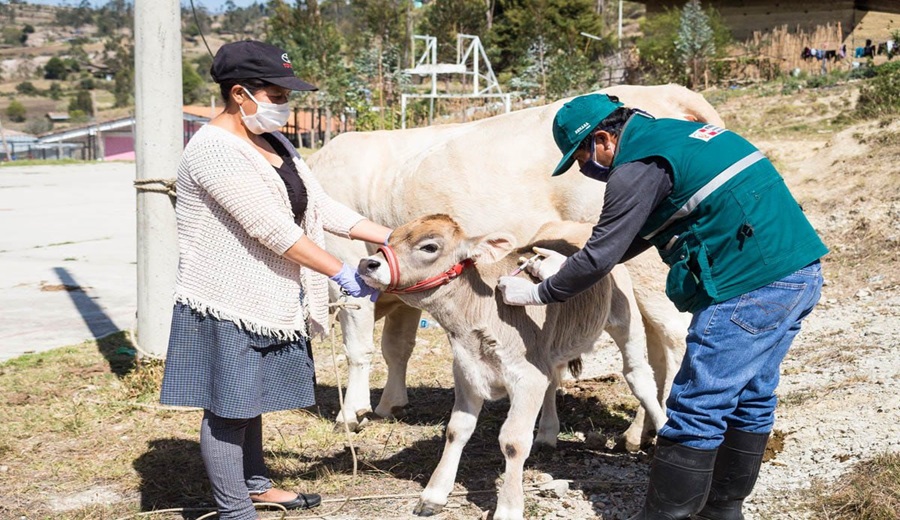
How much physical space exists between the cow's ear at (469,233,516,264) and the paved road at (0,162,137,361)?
16.3ft

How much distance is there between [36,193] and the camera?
23922 millimetres

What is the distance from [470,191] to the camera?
21.4ft

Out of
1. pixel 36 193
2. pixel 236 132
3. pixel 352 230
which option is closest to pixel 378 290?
pixel 352 230

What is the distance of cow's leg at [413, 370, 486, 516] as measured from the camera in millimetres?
4867

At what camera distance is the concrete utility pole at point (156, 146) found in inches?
286

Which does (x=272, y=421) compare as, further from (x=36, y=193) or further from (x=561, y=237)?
(x=36, y=193)

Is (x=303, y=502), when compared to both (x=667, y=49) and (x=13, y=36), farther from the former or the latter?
(x=13, y=36)

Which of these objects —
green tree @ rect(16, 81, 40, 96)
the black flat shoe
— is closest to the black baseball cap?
the black flat shoe

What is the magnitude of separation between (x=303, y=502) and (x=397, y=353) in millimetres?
2121

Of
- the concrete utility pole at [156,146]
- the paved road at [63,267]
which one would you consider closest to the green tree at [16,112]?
the paved road at [63,267]

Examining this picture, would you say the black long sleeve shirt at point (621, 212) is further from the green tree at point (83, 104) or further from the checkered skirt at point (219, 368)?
the green tree at point (83, 104)

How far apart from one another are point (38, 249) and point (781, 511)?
12.5 meters

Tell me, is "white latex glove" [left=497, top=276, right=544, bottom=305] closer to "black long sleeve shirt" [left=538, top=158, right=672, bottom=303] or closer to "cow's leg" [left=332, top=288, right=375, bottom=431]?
"black long sleeve shirt" [left=538, top=158, right=672, bottom=303]

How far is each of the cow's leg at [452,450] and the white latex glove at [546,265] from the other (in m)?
0.74
